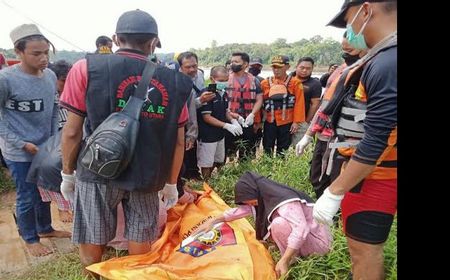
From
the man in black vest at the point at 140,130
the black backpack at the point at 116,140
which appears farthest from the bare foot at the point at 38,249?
the black backpack at the point at 116,140

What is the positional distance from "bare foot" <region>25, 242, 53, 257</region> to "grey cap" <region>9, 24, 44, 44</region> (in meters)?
1.62

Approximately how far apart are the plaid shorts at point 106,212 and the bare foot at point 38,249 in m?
1.05

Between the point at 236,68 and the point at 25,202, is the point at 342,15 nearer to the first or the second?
the point at 25,202

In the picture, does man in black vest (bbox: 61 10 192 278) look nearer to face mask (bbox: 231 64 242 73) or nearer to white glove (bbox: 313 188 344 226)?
white glove (bbox: 313 188 344 226)

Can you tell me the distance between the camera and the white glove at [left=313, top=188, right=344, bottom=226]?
1.57 meters

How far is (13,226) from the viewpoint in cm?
335

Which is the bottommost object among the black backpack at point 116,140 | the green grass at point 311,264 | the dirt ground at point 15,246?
the dirt ground at point 15,246

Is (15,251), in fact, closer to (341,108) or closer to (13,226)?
(13,226)

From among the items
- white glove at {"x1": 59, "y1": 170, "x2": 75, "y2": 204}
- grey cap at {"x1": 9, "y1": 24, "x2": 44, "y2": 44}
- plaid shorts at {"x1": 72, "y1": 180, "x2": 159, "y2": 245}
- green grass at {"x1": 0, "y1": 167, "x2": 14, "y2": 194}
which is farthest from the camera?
green grass at {"x1": 0, "y1": 167, "x2": 14, "y2": 194}

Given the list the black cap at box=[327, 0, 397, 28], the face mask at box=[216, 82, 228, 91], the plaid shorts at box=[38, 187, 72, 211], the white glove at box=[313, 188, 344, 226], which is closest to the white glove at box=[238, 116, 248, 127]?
the face mask at box=[216, 82, 228, 91]

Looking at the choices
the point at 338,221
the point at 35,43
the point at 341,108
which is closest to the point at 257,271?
the point at 338,221

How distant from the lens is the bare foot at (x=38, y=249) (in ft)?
9.36

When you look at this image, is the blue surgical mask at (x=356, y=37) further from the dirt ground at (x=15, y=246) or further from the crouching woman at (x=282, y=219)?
the dirt ground at (x=15, y=246)

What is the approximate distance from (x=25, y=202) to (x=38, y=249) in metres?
0.41
